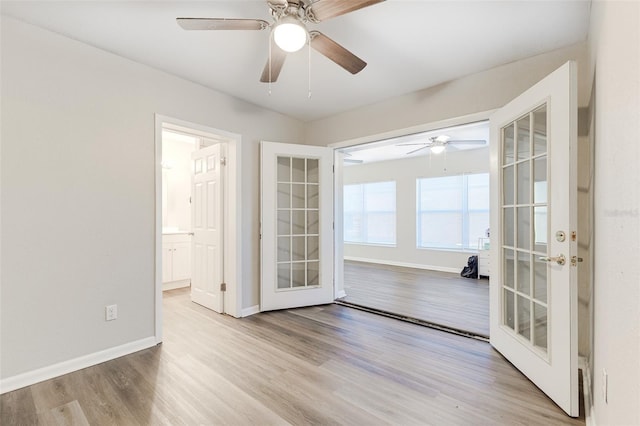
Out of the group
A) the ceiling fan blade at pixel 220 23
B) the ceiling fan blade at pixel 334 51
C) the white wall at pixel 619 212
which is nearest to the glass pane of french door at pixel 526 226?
the white wall at pixel 619 212

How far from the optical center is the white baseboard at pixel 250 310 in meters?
3.48

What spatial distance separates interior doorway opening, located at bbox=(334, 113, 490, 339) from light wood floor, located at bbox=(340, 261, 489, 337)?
0.01 meters

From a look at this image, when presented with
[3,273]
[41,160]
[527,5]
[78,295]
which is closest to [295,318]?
[78,295]

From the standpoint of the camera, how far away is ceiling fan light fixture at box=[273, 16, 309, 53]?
5.35 feet

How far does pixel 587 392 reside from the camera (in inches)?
73.0

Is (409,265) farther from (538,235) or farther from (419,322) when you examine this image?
(538,235)

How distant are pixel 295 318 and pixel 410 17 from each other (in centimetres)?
301

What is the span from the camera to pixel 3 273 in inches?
78.0

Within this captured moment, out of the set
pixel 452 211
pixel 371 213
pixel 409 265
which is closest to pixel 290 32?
pixel 452 211

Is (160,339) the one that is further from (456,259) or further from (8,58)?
(456,259)

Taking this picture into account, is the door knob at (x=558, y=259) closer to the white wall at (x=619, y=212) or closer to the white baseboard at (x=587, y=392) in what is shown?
the white wall at (x=619, y=212)

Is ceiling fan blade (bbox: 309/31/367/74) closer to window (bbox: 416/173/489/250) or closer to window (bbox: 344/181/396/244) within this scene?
window (bbox: 416/173/489/250)

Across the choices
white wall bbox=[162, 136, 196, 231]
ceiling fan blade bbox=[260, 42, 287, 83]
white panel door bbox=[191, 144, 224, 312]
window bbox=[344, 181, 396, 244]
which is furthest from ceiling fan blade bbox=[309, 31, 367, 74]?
window bbox=[344, 181, 396, 244]

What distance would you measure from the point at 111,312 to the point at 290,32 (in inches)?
99.9
